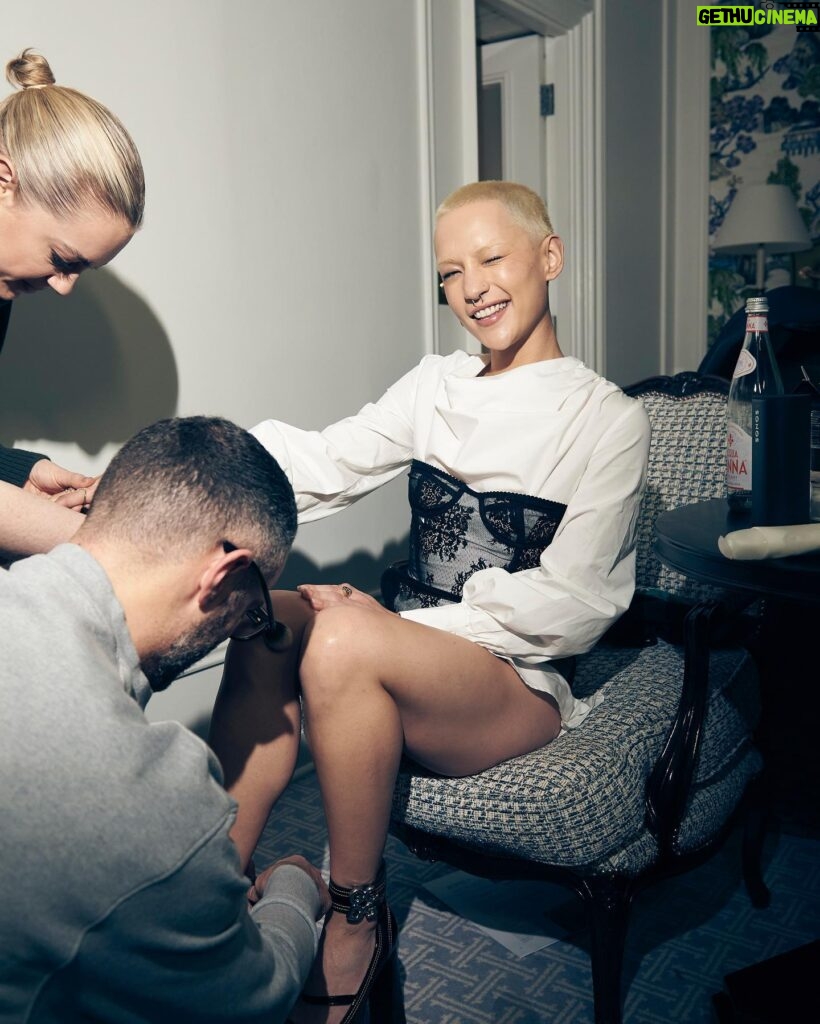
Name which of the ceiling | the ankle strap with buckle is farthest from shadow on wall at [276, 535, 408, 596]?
the ceiling

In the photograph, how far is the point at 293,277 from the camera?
236cm

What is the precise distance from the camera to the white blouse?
150 cm

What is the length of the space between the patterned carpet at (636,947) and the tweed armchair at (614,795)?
204 mm

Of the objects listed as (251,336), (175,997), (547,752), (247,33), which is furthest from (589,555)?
(247,33)

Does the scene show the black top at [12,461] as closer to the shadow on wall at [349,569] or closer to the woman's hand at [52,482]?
the woman's hand at [52,482]

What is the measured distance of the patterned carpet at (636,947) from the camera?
1.60 m

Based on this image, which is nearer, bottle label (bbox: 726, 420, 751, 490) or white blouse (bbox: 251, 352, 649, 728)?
white blouse (bbox: 251, 352, 649, 728)

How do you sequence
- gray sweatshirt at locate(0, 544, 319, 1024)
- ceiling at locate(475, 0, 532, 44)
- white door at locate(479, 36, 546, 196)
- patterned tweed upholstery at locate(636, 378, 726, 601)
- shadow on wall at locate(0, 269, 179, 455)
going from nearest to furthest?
gray sweatshirt at locate(0, 544, 319, 1024) < shadow on wall at locate(0, 269, 179, 455) < patterned tweed upholstery at locate(636, 378, 726, 601) < ceiling at locate(475, 0, 532, 44) < white door at locate(479, 36, 546, 196)

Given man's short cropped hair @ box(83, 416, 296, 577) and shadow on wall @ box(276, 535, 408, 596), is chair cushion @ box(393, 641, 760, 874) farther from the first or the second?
shadow on wall @ box(276, 535, 408, 596)

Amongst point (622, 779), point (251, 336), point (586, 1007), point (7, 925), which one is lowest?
point (586, 1007)

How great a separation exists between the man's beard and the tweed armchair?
624 mm

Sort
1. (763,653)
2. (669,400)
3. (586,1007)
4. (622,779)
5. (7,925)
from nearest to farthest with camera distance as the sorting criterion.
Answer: (7,925) < (622,779) < (586,1007) < (763,653) < (669,400)

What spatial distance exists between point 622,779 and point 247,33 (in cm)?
186

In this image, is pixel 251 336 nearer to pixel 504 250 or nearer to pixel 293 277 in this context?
pixel 293 277
